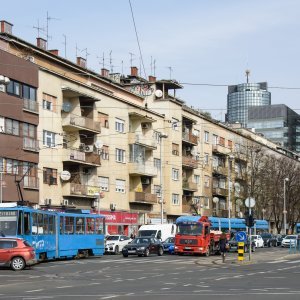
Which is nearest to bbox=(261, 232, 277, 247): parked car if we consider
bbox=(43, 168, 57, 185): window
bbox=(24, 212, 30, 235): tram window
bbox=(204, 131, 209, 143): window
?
bbox=(204, 131, 209, 143): window

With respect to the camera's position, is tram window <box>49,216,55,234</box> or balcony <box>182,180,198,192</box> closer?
tram window <box>49,216,55,234</box>

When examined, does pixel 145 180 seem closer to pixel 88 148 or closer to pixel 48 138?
pixel 88 148

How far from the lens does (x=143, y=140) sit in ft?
239

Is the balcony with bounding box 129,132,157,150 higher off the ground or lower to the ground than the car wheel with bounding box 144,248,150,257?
higher

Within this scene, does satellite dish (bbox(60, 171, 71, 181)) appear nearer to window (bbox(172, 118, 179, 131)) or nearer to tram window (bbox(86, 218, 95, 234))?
tram window (bbox(86, 218, 95, 234))

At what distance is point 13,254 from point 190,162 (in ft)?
184

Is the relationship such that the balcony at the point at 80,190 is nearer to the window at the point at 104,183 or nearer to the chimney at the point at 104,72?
the window at the point at 104,183

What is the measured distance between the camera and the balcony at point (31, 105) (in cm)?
5305

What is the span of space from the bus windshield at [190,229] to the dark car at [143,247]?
1.97 metres

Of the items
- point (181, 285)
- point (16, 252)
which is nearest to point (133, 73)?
point (16, 252)

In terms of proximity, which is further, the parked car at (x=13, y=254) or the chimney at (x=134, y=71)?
the chimney at (x=134, y=71)

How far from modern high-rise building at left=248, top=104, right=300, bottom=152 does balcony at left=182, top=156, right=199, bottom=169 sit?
100 metres

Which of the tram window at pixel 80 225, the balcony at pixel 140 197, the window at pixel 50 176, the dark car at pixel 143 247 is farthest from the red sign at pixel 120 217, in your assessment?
the tram window at pixel 80 225

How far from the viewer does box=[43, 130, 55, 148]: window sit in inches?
2211
